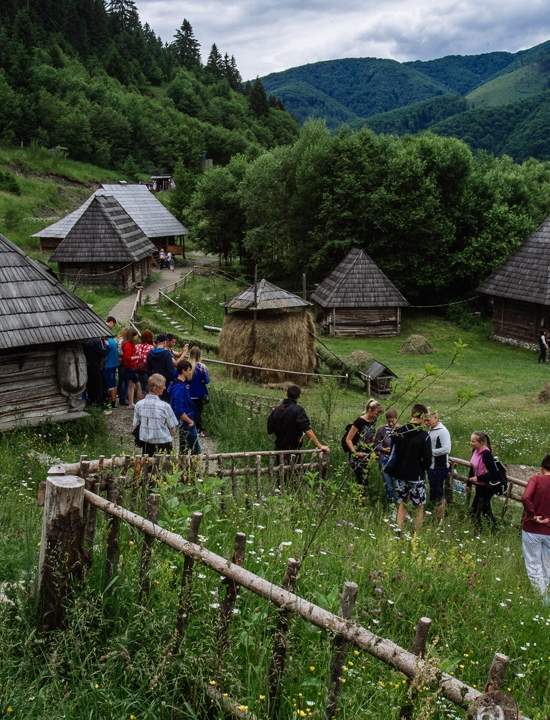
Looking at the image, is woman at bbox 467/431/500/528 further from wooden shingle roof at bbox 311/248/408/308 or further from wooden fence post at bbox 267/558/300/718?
wooden shingle roof at bbox 311/248/408/308

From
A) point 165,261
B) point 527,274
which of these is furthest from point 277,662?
point 165,261

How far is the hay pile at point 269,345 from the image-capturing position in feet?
67.4

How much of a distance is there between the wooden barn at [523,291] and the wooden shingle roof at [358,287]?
405 centimetres

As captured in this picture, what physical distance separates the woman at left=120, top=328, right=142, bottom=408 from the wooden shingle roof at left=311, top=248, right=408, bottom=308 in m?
19.1

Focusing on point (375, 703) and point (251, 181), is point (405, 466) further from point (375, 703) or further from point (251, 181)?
point (251, 181)

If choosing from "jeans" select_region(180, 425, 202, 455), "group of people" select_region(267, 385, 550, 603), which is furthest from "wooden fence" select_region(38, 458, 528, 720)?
"jeans" select_region(180, 425, 202, 455)

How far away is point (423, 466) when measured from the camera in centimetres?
764

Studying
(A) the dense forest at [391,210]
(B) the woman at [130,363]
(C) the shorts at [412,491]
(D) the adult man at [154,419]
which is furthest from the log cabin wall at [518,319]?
(D) the adult man at [154,419]

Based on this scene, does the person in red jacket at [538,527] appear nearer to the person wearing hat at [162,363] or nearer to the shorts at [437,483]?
the shorts at [437,483]

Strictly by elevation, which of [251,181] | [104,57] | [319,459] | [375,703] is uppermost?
[104,57]

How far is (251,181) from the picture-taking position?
122 feet

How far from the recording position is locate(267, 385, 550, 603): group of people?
22.1 ft

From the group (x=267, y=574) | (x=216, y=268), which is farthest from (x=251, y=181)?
(x=267, y=574)

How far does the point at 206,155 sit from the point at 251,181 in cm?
4690
